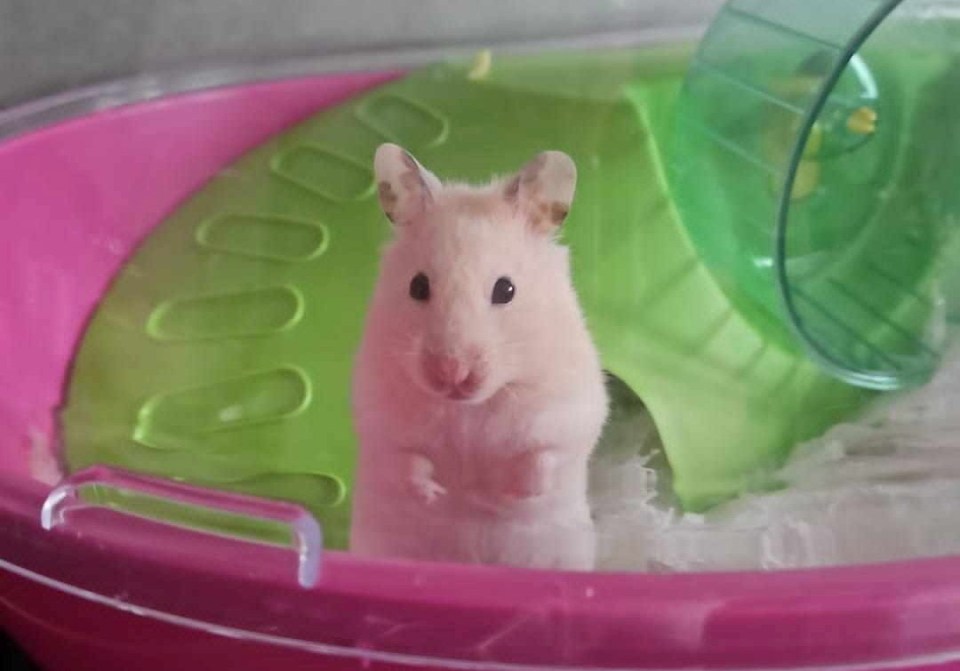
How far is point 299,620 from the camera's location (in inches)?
18.3

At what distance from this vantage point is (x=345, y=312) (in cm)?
70

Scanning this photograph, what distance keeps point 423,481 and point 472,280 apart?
3.9 inches

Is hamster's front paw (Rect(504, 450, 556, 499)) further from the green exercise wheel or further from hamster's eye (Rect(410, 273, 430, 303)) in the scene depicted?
the green exercise wheel

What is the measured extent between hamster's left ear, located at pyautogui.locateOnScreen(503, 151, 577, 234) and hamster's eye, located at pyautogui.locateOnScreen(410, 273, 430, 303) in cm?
6

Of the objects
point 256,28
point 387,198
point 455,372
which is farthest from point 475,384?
point 256,28

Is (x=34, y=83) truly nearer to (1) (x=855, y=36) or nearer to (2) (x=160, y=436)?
(2) (x=160, y=436)

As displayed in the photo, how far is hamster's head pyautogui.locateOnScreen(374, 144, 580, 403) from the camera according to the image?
0.58 meters

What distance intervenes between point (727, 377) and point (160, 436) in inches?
13.1

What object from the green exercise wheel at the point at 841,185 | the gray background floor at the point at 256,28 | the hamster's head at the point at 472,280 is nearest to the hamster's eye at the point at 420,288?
the hamster's head at the point at 472,280

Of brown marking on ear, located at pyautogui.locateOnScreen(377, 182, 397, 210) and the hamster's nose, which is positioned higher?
brown marking on ear, located at pyautogui.locateOnScreen(377, 182, 397, 210)

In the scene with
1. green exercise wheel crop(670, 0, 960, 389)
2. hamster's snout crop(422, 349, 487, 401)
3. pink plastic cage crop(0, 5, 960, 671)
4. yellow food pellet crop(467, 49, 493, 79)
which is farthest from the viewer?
yellow food pellet crop(467, 49, 493, 79)

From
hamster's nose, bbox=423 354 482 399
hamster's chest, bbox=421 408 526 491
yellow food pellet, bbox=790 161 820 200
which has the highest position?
yellow food pellet, bbox=790 161 820 200

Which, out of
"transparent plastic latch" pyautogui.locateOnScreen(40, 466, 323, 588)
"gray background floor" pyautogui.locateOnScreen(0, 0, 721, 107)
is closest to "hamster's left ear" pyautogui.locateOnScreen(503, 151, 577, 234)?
"transparent plastic latch" pyautogui.locateOnScreen(40, 466, 323, 588)

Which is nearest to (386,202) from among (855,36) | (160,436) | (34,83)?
(160,436)
